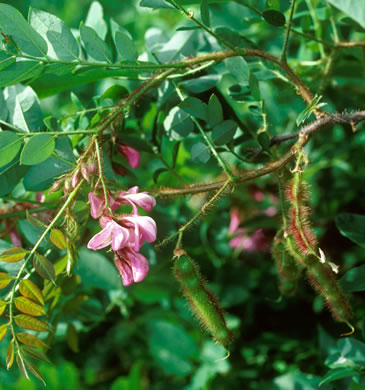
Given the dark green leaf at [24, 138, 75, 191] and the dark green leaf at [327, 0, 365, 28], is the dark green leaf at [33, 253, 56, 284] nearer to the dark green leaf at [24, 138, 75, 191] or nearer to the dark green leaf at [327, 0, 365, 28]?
the dark green leaf at [24, 138, 75, 191]

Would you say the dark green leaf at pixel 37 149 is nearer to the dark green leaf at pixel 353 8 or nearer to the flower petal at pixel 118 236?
the flower petal at pixel 118 236

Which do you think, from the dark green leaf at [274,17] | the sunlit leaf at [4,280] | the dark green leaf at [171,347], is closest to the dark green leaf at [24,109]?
the sunlit leaf at [4,280]

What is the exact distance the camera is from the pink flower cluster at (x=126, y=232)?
1.86ft

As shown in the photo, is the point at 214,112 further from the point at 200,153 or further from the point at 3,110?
the point at 3,110

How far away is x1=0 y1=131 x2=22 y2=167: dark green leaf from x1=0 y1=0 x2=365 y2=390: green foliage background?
178 mm

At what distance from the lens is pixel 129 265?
601 mm

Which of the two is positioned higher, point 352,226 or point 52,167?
point 52,167

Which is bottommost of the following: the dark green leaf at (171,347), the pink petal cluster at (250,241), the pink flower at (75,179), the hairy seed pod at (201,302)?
the dark green leaf at (171,347)

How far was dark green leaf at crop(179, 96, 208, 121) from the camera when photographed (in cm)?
Answer: 69

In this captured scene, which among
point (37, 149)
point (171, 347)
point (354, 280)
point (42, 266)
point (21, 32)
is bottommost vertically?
point (171, 347)

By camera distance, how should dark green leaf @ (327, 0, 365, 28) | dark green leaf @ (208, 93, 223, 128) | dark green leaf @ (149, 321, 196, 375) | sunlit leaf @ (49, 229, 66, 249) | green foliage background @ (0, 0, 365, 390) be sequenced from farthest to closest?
dark green leaf @ (149, 321, 196, 375), green foliage background @ (0, 0, 365, 390), dark green leaf @ (208, 93, 223, 128), sunlit leaf @ (49, 229, 66, 249), dark green leaf @ (327, 0, 365, 28)

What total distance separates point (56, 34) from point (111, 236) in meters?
0.27

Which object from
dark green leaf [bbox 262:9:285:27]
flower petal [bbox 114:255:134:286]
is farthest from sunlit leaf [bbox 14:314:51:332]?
dark green leaf [bbox 262:9:285:27]

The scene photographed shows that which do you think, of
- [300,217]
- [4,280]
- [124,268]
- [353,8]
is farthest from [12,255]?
[353,8]
